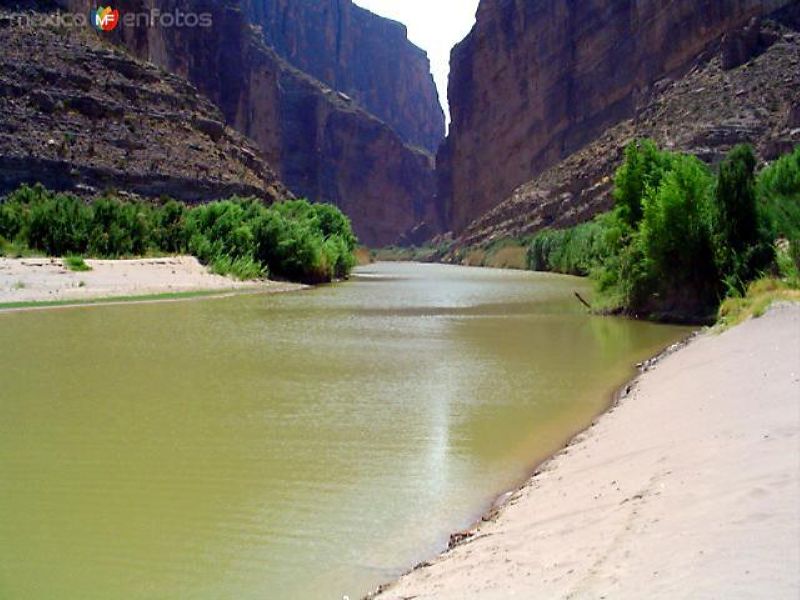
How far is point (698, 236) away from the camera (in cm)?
2239

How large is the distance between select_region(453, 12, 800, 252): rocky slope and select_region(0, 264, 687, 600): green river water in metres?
49.8

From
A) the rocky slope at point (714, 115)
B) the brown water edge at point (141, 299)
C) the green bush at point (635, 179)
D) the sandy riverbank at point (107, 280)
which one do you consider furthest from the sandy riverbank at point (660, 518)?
the rocky slope at point (714, 115)

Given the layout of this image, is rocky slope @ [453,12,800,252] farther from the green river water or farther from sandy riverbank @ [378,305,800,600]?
sandy riverbank @ [378,305,800,600]

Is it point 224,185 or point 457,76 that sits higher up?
point 457,76

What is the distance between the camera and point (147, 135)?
57219mm

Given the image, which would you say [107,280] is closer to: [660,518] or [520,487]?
[520,487]

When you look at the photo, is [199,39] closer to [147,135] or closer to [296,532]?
[147,135]

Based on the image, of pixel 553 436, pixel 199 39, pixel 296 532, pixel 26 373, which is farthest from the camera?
pixel 199 39

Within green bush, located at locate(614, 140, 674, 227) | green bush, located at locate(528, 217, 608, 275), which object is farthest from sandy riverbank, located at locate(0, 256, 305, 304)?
green bush, located at locate(528, 217, 608, 275)

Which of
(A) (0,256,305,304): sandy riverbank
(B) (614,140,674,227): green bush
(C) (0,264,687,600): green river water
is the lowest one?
(C) (0,264,687,600): green river water

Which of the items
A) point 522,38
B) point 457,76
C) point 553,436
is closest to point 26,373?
point 553,436

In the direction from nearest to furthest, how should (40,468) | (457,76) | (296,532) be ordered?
(296,532) < (40,468) < (457,76)

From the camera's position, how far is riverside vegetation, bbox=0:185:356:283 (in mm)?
38688

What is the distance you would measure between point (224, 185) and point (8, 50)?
53.4 feet
